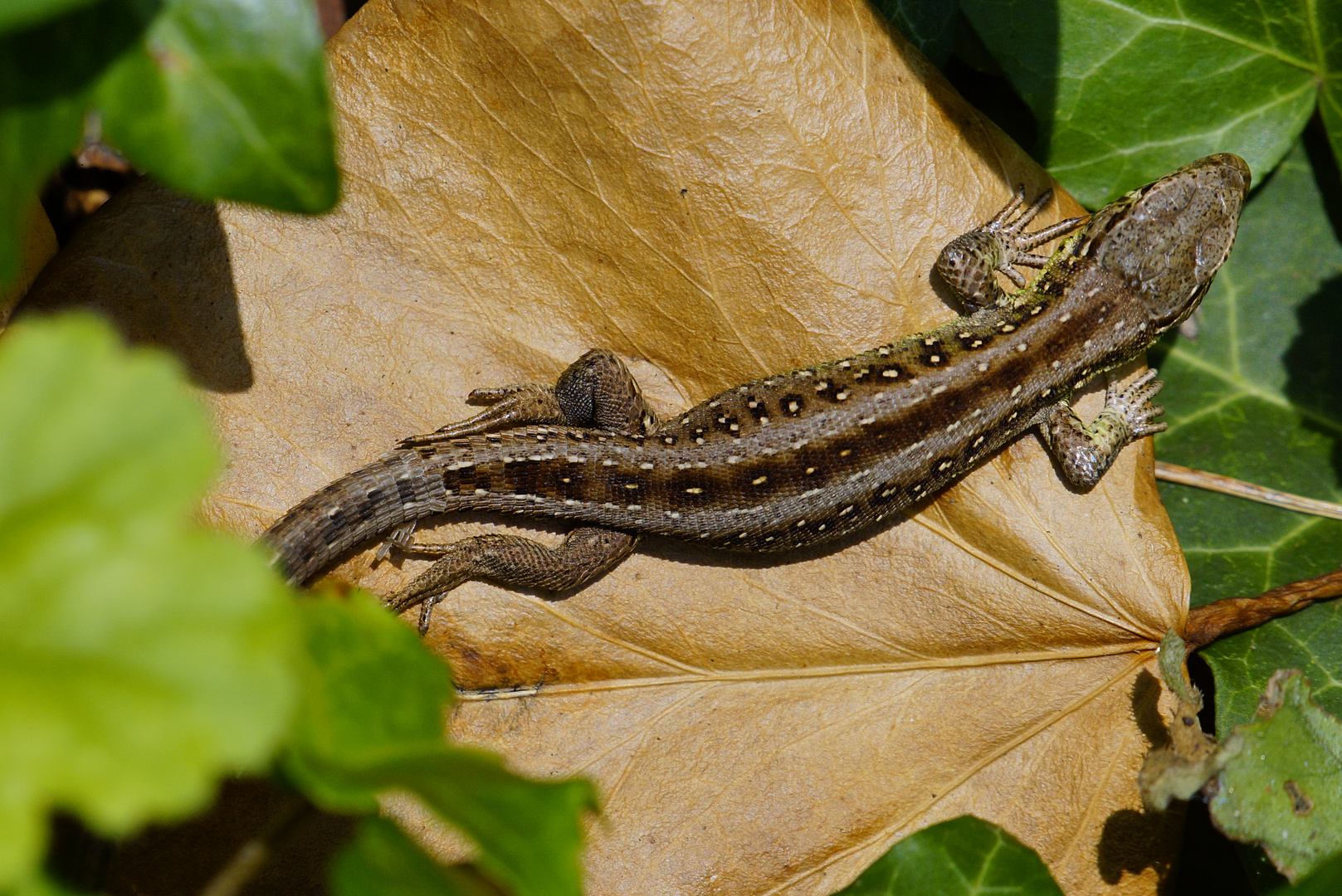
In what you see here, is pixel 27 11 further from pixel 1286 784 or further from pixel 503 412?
pixel 1286 784

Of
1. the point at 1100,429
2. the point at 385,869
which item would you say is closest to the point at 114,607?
the point at 385,869

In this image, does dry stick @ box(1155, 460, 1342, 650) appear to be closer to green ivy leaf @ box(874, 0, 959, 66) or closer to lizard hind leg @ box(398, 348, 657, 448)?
lizard hind leg @ box(398, 348, 657, 448)

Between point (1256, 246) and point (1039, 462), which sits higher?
point (1256, 246)

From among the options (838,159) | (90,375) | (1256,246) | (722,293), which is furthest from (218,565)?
(1256,246)

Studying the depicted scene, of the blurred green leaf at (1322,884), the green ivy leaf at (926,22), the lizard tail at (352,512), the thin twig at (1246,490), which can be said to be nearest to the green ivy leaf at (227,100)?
the lizard tail at (352,512)

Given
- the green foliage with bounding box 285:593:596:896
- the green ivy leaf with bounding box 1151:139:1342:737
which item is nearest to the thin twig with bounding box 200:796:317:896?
the green foliage with bounding box 285:593:596:896

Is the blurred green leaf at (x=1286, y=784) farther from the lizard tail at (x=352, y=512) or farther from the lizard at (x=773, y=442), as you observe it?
the lizard tail at (x=352, y=512)

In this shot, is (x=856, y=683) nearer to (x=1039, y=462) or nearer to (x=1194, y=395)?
(x=1039, y=462)
